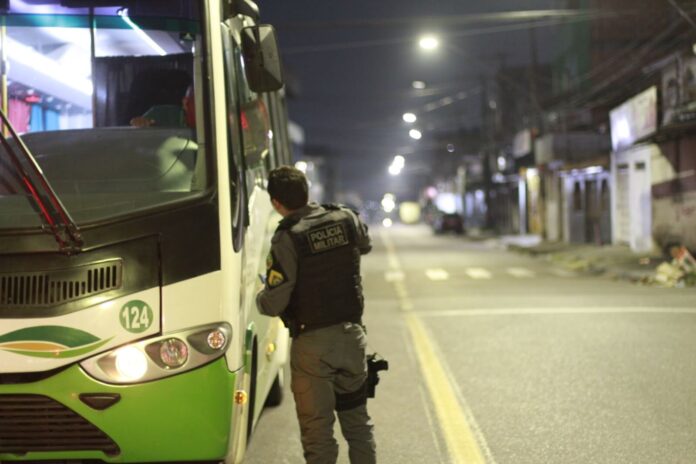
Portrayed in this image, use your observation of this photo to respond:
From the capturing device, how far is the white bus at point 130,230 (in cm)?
389

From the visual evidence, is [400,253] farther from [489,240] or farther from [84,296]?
[84,296]

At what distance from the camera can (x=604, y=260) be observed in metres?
25.7

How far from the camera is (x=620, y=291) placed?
16.4 meters

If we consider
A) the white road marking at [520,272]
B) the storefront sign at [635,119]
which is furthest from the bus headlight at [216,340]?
the storefront sign at [635,119]

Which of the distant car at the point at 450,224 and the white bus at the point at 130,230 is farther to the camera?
the distant car at the point at 450,224

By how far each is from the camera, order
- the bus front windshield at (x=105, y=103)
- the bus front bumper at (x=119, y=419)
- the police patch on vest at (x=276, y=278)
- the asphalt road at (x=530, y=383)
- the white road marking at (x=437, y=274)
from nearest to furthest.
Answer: the bus front bumper at (x=119, y=419)
the police patch on vest at (x=276, y=278)
the bus front windshield at (x=105, y=103)
the asphalt road at (x=530, y=383)
the white road marking at (x=437, y=274)

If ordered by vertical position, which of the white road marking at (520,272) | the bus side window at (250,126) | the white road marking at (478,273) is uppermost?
the bus side window at (250,126)

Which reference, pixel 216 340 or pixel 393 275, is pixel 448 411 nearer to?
pixel 216 340

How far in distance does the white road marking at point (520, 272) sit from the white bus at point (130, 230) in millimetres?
17183

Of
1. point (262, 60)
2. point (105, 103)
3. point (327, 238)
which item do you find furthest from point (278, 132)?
point (327, 238)

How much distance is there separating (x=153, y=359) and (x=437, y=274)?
19.0 m

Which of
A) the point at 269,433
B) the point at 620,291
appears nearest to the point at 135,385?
the point at 269,433

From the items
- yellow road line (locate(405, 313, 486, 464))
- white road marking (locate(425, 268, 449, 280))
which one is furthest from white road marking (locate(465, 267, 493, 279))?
yellow road line (locate(405, 313, 486, 464))

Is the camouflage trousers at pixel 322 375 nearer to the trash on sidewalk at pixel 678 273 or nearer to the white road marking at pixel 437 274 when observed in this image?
the trash on sidewalk at pixel 678 273
